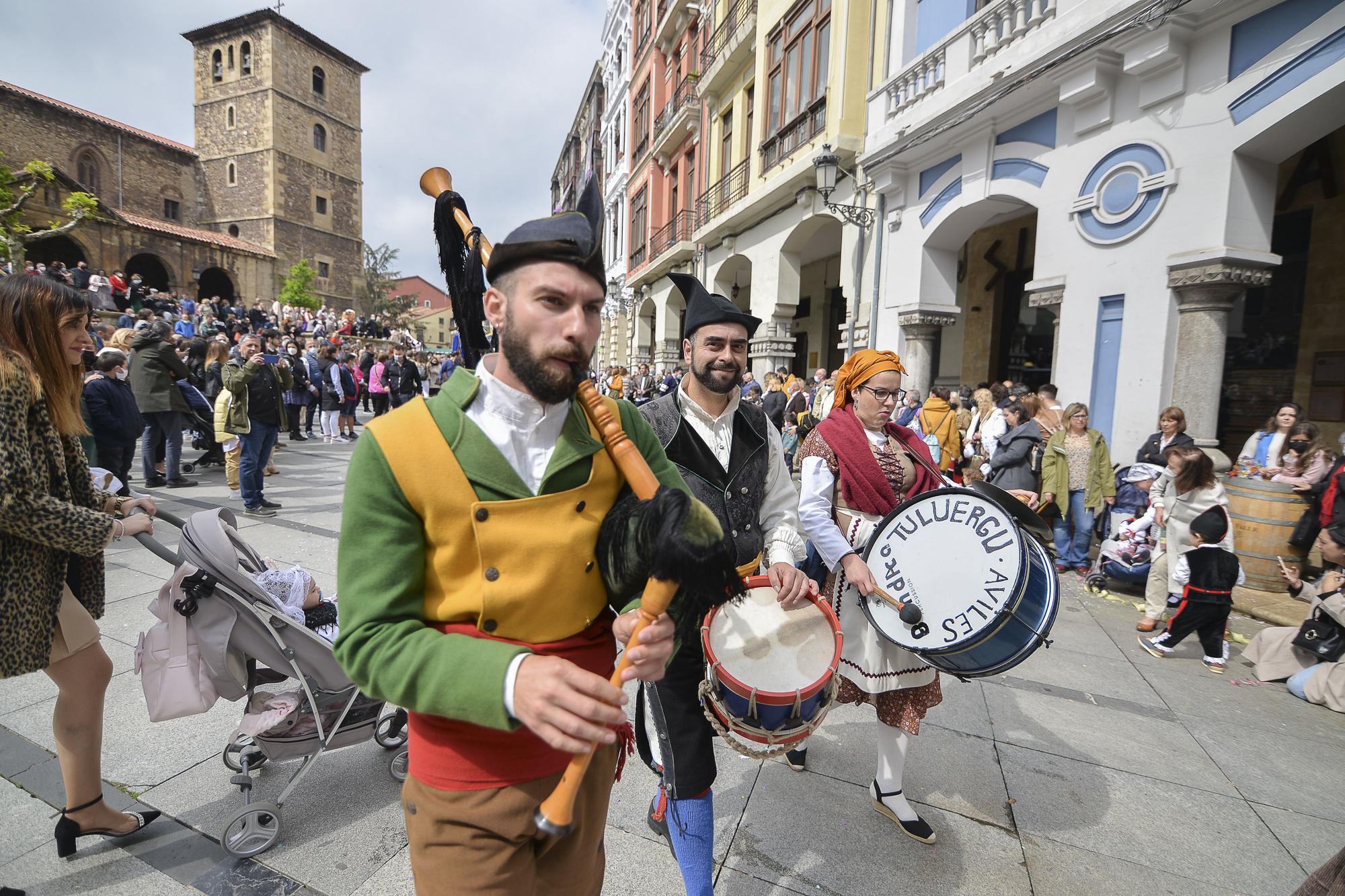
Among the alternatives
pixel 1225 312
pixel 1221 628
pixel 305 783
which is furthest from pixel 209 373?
pixel 1225 312

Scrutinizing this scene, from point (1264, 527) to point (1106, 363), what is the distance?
226 centimetres

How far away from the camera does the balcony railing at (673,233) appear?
18.3 m

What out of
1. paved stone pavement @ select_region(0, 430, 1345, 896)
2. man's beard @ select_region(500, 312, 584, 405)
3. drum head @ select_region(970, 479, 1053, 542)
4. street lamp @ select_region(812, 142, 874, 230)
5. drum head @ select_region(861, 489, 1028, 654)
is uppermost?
street lamp @ select_region(812, 142, 874, 230)

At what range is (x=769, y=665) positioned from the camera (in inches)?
83.0

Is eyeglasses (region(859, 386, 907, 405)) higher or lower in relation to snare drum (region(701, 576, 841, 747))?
higher

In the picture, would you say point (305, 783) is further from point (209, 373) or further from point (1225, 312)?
point (209, 373)

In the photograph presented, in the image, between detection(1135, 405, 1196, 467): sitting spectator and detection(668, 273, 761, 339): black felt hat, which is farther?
detection(1135, 405, 1196, 467): sitting spectator

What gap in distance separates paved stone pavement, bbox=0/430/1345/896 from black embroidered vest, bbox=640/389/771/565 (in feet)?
3.90

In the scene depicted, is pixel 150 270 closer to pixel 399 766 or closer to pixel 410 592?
pixel 399 766

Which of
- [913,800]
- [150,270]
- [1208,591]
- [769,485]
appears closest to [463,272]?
[769,485]

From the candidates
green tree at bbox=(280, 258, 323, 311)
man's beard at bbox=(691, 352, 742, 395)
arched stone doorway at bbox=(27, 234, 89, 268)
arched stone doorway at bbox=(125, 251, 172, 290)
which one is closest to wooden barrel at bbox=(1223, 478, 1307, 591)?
man's beard at bbox=(691, 352, 742, 395)

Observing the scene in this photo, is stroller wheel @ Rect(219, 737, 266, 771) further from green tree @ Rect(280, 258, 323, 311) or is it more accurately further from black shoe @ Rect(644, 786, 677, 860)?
green tree @ Rect(280, 258, 323, 311)

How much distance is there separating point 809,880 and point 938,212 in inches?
363

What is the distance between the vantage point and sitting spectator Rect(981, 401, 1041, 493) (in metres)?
6.39
